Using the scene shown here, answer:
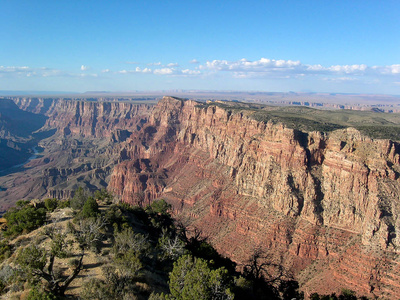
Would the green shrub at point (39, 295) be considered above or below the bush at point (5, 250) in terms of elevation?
above

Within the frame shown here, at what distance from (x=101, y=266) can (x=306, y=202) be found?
152 ft

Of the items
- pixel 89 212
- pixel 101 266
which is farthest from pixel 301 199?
pixel 101 266

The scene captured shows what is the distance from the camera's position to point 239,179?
77875 millimetres

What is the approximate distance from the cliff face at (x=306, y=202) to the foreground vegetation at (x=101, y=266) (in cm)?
993

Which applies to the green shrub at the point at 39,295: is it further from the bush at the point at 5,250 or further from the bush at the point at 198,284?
the bush at the point at 5,250

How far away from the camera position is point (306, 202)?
198 feet

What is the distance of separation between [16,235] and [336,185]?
60294 millimetres

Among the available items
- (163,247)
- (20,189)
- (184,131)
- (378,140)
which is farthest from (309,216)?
(20,189)

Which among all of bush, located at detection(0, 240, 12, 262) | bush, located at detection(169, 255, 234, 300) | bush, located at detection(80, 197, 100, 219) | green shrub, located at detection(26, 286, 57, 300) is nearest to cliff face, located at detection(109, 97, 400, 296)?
bush, located at detection(169, 255, 234, 300)

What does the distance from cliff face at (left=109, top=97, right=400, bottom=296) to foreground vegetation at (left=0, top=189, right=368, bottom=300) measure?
9933mm

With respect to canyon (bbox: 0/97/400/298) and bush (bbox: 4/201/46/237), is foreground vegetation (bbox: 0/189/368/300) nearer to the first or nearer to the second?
bush (bbox: 4/201/46/237)

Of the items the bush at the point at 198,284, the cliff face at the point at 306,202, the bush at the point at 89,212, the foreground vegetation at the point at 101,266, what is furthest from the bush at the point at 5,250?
the cliff face at the point at 306,202

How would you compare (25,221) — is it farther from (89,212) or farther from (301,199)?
(301,199)

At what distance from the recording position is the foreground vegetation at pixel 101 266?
23312 mm
